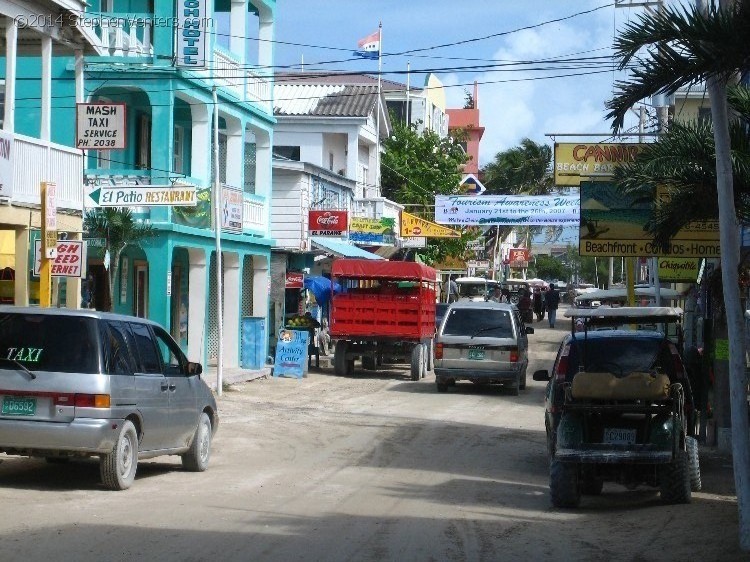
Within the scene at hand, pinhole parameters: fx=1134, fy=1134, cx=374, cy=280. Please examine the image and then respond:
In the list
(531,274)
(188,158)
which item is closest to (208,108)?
(188,158)

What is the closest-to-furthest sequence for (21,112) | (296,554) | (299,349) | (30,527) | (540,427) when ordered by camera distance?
(296,554) < (30,527) < (540,427) < (21,112) < (299,349)

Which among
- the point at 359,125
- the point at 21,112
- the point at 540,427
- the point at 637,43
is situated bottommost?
the point at 540,427

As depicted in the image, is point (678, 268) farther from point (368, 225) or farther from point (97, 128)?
point (368, 225)

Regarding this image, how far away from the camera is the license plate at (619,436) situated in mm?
11797

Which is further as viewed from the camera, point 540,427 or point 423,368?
point 423,368

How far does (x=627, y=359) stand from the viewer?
13328 mm

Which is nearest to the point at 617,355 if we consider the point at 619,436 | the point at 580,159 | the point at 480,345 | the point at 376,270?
the point at 619,436

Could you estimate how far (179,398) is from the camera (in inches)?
534

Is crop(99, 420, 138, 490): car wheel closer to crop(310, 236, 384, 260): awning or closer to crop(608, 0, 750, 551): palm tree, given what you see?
crop(608, 0, 750, 551): palm tree

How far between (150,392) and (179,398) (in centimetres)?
91

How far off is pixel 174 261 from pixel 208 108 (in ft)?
16.8

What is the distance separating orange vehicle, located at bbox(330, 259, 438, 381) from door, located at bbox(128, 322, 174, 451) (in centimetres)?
1629

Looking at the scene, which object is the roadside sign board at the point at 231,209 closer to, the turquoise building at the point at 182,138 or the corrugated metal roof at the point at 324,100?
the turquoise building at the point at 182,138

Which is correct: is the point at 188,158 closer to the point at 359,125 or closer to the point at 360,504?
the point at 359,125
